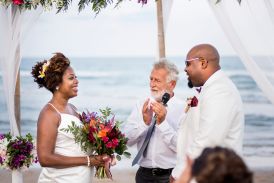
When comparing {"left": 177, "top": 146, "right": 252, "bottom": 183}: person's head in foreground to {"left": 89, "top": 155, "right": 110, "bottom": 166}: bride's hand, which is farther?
{"left": 89, "top": 155, "right": 110, "bottom": 166}: bride's hand

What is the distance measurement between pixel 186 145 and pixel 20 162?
73.7 inches

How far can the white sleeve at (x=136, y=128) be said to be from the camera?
4.88 meters

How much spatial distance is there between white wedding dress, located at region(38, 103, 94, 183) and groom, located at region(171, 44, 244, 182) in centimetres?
72

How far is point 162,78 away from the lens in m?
4.90

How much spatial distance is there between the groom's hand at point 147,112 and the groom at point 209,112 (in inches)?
21.0

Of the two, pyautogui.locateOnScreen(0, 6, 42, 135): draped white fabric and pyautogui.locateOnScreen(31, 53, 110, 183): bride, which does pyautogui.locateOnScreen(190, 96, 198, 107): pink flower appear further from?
pyautogui.locateOnScreen(0, 6, 42, 135): draped white fabric

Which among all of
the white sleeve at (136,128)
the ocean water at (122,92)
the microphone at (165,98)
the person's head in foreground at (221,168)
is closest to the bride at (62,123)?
the white sleeve at (136,128)

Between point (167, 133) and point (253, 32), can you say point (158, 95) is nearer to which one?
point (167, 133)

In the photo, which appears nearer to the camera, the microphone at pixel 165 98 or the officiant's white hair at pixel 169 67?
the microphone at pixel 165 98

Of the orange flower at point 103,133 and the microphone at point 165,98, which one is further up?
the microphone at point 165,98

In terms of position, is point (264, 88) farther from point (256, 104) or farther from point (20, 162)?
point (256, 104)

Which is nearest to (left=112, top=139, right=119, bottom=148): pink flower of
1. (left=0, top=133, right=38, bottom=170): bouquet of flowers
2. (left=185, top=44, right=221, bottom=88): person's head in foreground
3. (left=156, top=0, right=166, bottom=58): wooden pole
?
(left=185, top=44, right=221, bottom=88): person's head in foreground

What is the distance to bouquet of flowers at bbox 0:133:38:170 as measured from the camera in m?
5.45

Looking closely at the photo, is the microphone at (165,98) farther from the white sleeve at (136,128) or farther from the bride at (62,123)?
the bride at (62,123)
